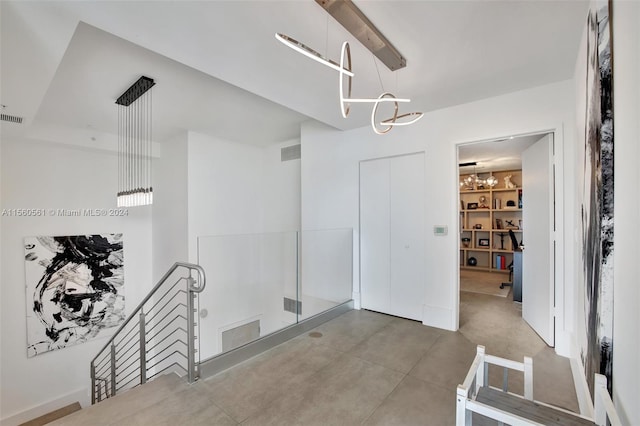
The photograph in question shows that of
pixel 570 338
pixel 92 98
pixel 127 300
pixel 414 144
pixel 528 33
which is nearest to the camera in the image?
pixel 528 33

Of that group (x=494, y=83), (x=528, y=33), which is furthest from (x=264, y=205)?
(x=528, y=33)

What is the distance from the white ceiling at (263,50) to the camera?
6.15ft

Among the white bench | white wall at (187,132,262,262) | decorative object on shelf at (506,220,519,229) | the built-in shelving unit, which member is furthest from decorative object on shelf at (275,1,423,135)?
decorative object on shelf at (506,220,519,229)

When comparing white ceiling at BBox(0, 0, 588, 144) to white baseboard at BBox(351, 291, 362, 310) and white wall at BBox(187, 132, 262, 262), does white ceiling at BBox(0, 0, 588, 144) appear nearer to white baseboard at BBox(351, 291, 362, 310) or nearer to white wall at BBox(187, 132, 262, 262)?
white wall at BBox(187, 132, 262, 262)

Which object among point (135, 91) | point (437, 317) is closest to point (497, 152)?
point (437, 317)

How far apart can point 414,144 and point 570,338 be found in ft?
9.15

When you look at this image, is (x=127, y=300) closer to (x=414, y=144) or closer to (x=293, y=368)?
(x=293, y=368)

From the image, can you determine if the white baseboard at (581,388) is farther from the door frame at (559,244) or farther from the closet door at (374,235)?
the closet door at (374,235)

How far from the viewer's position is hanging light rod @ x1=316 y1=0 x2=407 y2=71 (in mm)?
1813

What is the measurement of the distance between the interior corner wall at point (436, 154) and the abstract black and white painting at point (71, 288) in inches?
150

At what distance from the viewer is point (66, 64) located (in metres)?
2.79

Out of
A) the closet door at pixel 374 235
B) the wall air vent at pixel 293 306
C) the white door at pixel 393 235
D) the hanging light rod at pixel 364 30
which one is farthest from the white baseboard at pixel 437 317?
the hanging light rod at pixel 364 30

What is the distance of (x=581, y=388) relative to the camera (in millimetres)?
2203

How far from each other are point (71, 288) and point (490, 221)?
9.46m
